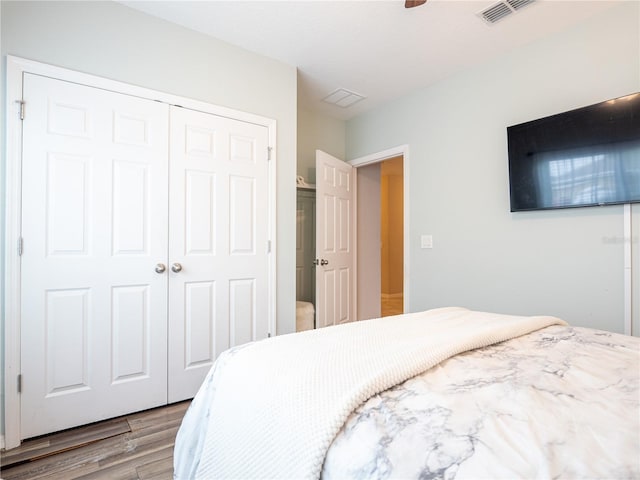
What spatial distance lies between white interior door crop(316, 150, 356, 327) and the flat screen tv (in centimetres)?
168

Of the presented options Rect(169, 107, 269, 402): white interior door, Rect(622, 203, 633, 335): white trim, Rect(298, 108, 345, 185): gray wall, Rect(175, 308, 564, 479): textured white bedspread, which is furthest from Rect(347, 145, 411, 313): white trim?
Rect(175, 308, 564, 479): textured white bedspread

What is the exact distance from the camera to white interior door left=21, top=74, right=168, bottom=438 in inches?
70.9

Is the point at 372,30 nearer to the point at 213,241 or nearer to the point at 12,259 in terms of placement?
the point at 213,241

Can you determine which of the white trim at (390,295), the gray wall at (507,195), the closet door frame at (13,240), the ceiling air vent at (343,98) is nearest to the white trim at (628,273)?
the gray wall at (507,195)

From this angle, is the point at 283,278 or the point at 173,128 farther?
the point at 283,278

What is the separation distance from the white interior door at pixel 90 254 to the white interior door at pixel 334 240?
1537 millimetres

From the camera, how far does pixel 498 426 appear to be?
0.62 m

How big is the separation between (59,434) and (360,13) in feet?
10.3

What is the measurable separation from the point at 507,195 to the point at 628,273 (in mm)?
898

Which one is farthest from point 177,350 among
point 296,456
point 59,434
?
point 296,456

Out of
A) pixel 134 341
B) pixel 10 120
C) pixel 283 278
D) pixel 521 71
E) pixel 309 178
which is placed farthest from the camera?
pixel 309 178

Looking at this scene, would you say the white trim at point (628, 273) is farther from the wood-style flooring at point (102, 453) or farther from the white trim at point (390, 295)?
the white trim at point (390, 295)

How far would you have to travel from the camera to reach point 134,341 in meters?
→ 2.08

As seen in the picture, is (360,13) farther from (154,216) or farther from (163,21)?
(154,216)
